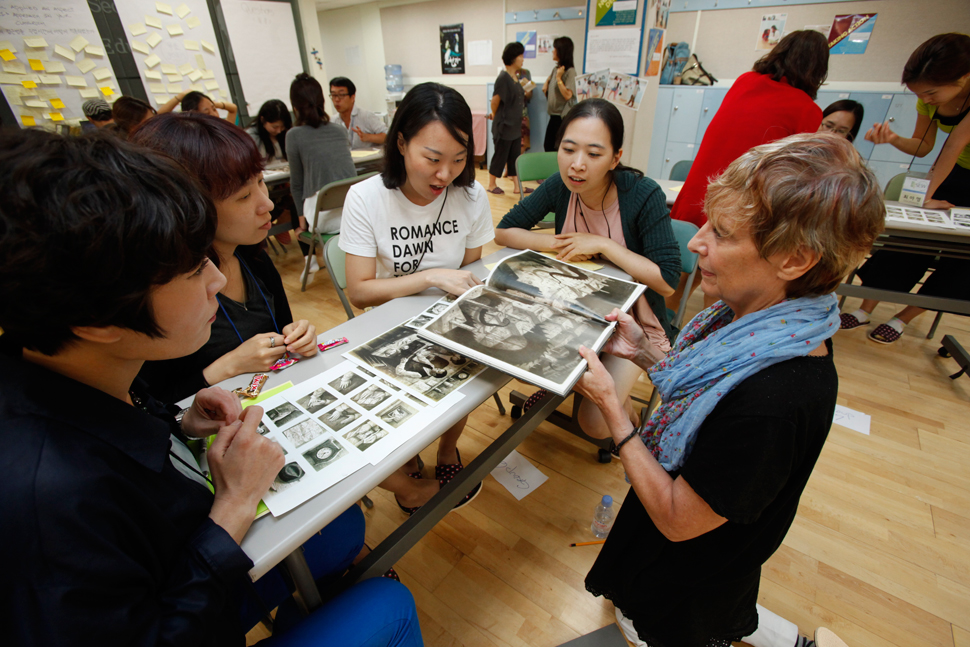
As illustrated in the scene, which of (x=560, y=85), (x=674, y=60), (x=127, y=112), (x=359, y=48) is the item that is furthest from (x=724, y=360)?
(x=359, y=48)

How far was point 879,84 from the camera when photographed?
4316 mm

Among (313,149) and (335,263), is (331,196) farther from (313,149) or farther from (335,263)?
(335,263)

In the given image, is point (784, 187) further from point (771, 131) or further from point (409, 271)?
point (771, 131)

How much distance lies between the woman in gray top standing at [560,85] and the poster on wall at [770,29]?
2058 millimetres

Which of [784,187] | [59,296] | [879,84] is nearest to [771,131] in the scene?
[784,187]

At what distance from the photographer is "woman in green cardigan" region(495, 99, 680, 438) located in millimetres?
1383

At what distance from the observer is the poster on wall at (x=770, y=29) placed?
14.8 feet

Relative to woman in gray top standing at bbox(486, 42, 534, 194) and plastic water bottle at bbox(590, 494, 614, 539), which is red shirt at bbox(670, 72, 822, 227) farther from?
woman in gray top standing at bbox(486, 42, 534, 194)

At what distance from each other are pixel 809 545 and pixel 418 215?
179cm

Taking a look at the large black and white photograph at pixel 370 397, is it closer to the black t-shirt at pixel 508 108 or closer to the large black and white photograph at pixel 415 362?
the large black and white photograph at pixel 415 362

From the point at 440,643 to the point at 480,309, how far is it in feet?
3.23

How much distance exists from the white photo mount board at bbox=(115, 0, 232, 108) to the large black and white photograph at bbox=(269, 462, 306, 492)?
4606 mm

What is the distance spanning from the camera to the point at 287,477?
666 millimetres

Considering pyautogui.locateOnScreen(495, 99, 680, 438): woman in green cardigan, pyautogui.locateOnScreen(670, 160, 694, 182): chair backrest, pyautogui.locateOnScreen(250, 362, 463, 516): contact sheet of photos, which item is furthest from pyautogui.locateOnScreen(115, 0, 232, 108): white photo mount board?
pyautogui.locateOnScreen(250, 362, 463, 516): contact sheet of photos
